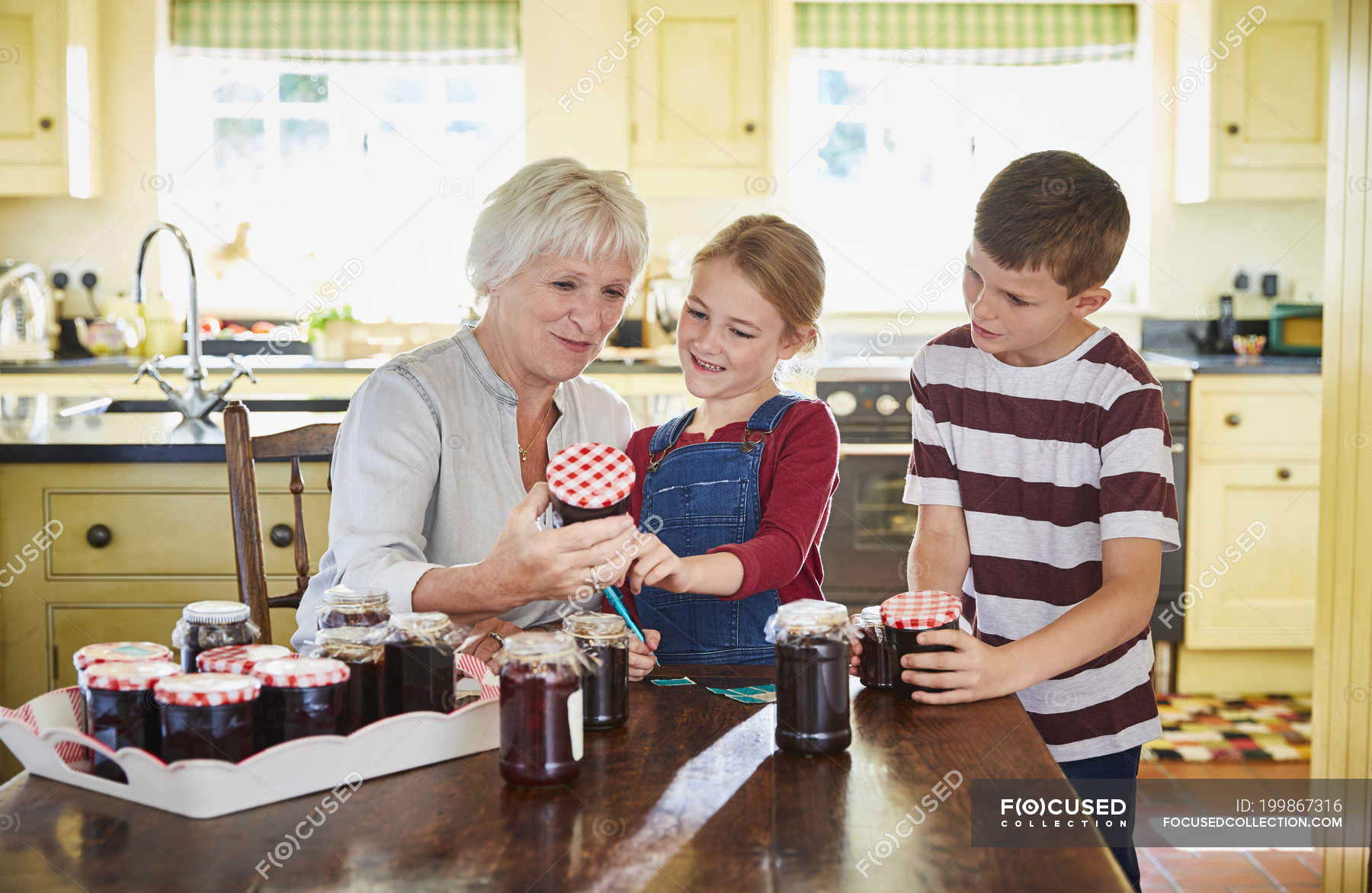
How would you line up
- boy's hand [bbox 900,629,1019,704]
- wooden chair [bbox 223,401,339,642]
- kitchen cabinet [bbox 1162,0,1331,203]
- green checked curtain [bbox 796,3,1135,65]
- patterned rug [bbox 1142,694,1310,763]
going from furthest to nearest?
green checked curtain [bbox 796,3,1135,65] < kitchen cabinet [bbox 1162,0,1331,203] < patterned rug [bbox 1142,694,1310,763] < wooden chair [bbox 223,401,339,642] < boy's hand [bbox 900,629,1019,704]

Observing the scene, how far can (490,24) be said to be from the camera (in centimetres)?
443

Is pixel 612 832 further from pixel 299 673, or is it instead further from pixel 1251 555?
pixel 1251 555

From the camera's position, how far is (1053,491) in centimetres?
139

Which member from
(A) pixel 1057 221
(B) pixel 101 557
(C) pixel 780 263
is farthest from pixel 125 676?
(B) pixel 101 557

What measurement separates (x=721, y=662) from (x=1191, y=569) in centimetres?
266

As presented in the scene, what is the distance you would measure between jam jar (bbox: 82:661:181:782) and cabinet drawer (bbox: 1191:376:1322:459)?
334cm

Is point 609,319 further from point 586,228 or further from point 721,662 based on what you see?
point 721,662

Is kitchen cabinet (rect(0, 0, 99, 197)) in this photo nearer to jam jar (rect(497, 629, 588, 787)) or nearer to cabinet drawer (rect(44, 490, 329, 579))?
Answer: cabinet drawer (rect(44, 490, 329, 579))

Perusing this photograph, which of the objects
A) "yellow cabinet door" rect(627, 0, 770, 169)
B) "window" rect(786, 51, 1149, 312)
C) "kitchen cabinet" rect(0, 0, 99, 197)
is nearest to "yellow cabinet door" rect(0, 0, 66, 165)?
"kitchen cabinet" rect(0, 0, 99, 197)

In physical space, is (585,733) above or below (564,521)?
below

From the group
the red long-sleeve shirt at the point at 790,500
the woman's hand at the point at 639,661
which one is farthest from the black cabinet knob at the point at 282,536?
the woman's hand at the point at 639,661

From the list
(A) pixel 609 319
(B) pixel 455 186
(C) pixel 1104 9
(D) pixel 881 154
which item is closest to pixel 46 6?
(B) pixel 455 186

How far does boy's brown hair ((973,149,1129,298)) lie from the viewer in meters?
1.31

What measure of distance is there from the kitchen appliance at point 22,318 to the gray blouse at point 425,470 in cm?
313
